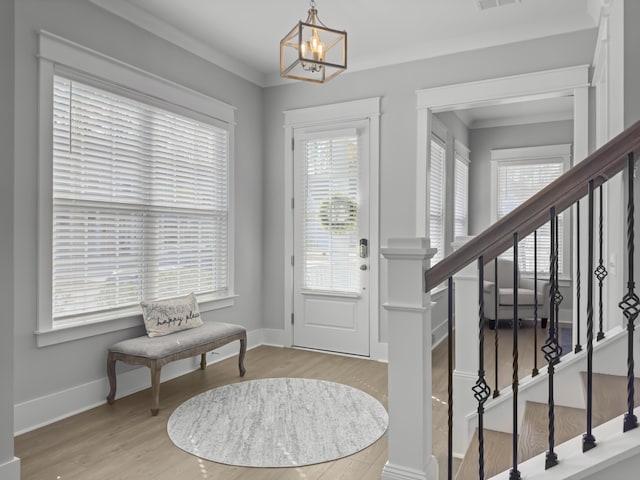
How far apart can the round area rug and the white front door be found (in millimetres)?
1092

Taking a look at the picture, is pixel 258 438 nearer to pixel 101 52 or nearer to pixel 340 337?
pixel 340 337

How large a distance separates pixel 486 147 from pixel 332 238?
3.80m

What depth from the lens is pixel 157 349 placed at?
3.24 m

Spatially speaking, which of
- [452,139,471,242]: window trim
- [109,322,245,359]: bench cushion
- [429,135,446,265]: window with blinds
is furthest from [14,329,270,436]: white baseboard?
[452,139,471,242]: window trim

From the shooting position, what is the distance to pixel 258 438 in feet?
9.25

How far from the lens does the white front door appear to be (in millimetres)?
4727

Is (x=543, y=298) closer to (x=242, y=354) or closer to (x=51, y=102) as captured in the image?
(x=242, y=354)

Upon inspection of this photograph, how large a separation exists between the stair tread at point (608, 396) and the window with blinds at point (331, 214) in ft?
9.32

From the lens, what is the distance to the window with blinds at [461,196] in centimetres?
662

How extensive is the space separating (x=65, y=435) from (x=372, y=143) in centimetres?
351

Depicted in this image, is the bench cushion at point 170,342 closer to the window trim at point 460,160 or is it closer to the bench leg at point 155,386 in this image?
the bench leg at point 155,386

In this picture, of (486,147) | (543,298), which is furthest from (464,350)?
(486,147)

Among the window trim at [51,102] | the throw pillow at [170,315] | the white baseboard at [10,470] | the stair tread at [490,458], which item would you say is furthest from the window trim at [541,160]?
the white baseboard at [10,470]

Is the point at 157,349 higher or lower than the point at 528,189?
lower
